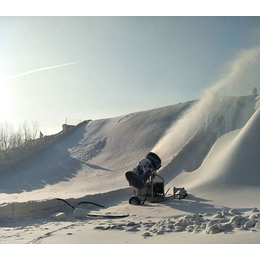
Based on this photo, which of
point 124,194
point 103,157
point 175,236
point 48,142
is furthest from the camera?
point 48,142

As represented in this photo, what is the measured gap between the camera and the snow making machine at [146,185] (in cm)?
1117

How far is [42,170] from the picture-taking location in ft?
71.5

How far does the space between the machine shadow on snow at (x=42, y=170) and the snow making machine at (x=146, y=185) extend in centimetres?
884

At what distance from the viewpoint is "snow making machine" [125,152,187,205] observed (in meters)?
11.2

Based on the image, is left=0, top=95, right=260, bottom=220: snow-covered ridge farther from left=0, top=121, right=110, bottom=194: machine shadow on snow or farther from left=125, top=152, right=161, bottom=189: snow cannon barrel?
left=125, top=152, right=161, bottom=189: snow cannon barrel

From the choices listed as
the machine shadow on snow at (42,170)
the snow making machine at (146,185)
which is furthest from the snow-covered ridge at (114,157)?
the snow making machine at (146,185)

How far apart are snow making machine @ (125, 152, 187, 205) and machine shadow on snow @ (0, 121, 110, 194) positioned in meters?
8.84

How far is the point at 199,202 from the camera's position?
10336 millimetres

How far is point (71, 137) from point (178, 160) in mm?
14958

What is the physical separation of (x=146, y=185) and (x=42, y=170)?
12.4 m

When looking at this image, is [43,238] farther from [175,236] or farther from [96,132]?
[96,132]

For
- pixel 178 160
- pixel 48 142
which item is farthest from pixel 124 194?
pixel 48 142

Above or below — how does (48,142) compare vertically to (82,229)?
above

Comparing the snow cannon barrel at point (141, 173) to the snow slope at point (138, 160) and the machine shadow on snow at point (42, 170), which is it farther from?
the machine shadow on snow at point (42, 170)
